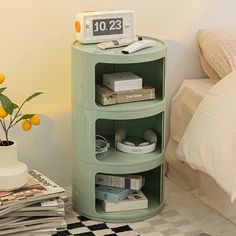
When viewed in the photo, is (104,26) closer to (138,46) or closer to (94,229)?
(138,46)

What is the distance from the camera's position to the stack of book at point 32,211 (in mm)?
2311

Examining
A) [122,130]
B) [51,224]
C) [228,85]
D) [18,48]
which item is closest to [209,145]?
[228,85]

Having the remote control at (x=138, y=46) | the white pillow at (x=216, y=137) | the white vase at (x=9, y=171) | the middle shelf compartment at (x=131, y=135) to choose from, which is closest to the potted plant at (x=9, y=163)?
the white vase at (x=9, y=171)

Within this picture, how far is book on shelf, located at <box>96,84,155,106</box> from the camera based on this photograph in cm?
242

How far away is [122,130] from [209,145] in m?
0.45

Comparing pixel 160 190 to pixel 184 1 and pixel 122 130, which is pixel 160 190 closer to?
pixel 122 130

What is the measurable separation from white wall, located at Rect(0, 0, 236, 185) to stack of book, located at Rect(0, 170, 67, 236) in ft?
1.18

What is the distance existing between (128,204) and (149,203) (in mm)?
121

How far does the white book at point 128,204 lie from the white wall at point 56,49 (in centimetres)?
37

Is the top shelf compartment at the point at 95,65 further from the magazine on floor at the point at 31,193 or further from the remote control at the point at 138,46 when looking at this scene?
the magazine on floor at the point at 31,193

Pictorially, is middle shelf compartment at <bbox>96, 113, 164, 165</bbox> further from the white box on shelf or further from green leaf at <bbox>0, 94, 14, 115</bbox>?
green leaf at <bbox>0, 94, 14, 115</bbox>

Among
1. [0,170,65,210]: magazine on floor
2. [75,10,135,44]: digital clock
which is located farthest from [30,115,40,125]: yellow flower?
[75,10,135,44]: digital clock

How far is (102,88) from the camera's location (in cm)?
249

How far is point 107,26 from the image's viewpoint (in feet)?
8.20
